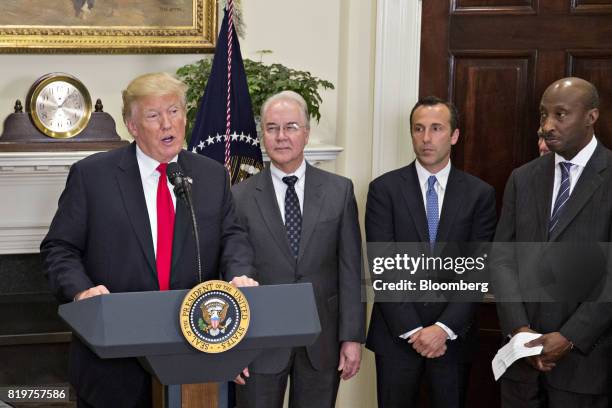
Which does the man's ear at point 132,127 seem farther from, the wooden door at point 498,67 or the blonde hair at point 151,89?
the wooden door at point 498,67

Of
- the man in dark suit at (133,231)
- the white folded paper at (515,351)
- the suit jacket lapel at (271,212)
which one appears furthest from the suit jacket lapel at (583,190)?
the man in dark suit at (133,231)

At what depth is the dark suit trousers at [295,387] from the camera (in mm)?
3586

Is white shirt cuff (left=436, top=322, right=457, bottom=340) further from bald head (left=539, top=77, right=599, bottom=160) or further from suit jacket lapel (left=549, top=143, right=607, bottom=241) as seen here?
bald head (left=539, top=77, right=599, bottom=160)

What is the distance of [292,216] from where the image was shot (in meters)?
3.70

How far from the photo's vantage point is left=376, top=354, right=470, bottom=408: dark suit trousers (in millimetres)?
3816

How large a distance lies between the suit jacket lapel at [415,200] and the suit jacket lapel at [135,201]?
1388 mm

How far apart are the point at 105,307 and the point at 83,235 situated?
65cm

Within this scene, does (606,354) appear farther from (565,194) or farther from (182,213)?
(182,213)

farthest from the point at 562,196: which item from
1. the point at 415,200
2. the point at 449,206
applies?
the point at 415,200

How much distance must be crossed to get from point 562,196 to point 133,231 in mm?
1624

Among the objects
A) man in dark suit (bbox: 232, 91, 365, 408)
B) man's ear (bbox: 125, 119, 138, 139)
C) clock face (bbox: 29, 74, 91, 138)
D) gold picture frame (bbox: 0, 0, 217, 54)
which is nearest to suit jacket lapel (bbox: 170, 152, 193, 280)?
man's ear (bbox: 125, 119, 138, 139)

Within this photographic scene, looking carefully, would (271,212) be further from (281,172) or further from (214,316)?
Result: (214,316)

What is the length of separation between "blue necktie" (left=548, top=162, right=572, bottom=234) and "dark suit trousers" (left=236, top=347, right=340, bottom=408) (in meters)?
1.01

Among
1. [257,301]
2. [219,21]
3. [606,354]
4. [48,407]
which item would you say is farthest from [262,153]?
[257,301]
